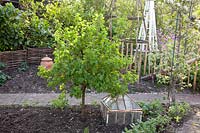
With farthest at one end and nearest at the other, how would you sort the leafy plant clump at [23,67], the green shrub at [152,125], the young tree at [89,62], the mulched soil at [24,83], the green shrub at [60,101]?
the leafy plant clump at [23,67]
the mulched soil at [24,83]
the green shrub at [60,101]
the young tree at [89,62]
the green shrub at [152,125]

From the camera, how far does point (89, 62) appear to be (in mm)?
3344

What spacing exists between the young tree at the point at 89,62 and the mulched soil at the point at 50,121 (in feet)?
1.34

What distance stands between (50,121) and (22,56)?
304cm

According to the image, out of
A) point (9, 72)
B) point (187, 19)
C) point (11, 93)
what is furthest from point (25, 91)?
point (187, 19)

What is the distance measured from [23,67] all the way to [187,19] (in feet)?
12.0

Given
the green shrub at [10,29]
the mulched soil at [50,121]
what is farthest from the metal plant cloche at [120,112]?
the green shrub at [10,29]

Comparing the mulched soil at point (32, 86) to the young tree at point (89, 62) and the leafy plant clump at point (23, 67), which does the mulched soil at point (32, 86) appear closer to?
the leafy plant clump at point (23, 67)

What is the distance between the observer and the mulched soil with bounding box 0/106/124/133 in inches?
135

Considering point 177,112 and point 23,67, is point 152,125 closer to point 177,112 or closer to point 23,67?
point 177,112

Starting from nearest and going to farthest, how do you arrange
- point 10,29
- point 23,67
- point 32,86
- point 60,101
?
point 60,101 → point 32,86 → point 23,67 → point 10,29

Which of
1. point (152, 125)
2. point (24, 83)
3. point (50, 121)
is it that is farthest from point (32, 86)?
point (152, 125)

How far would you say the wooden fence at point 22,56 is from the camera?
6105mm

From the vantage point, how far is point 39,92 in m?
4.96

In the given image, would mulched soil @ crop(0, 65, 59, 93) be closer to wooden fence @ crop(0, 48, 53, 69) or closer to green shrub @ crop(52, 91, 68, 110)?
wooden fence @ crop(0, 48, 53, 69)
